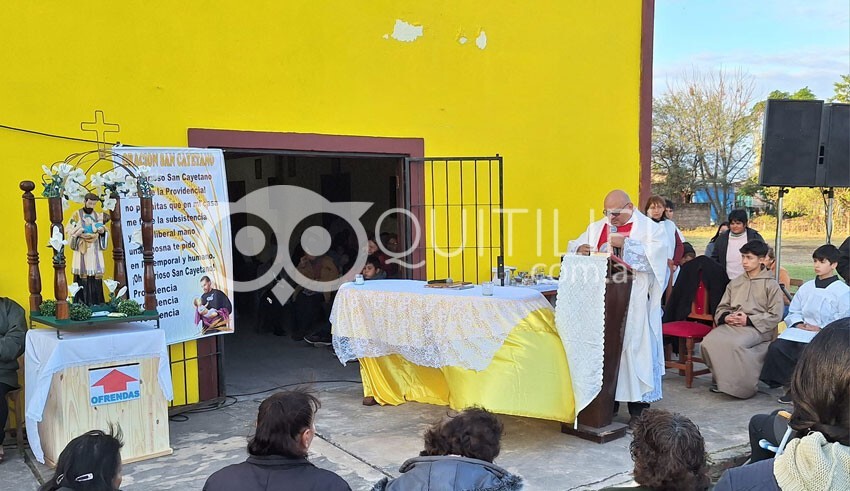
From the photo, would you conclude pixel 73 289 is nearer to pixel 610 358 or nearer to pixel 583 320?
pixel 583 320

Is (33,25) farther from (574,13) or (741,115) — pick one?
(741,115)

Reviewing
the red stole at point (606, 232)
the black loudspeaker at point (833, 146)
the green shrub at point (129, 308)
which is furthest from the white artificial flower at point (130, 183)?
the black loudspeaker at point (833, 146)

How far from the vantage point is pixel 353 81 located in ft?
20.5

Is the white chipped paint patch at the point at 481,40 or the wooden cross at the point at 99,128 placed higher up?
the white chipped paint patch at the point at 481,40

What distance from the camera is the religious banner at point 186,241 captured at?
5.08m

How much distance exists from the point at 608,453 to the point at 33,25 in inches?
187

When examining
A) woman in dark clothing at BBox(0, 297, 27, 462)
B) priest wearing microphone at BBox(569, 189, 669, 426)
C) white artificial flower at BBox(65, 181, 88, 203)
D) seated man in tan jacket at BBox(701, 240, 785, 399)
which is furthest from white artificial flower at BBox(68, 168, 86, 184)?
seated man in tan jacket at BBox(701, 240, 785, 399)

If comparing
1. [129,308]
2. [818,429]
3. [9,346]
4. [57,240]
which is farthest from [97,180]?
[818,429]

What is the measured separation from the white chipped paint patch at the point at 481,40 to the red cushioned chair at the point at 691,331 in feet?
10.3

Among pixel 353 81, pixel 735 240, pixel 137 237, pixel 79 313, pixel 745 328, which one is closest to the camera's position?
pixel 79 313

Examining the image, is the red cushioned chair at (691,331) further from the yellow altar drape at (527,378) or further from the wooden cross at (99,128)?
the wooden cross at (99,128)

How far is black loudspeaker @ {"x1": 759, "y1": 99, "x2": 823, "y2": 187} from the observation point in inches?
272

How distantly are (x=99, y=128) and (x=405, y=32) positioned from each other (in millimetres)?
2869

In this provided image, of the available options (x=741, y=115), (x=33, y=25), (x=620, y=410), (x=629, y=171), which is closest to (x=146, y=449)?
(x=33, y=25)
